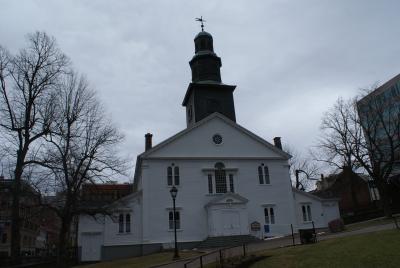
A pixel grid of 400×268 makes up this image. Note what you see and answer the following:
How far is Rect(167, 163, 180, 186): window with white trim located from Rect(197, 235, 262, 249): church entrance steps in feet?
19.4

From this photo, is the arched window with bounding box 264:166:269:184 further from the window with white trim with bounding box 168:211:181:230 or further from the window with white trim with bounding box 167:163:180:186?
the window with white trim with bounding box 168:211:181:230

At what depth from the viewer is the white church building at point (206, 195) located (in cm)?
3472

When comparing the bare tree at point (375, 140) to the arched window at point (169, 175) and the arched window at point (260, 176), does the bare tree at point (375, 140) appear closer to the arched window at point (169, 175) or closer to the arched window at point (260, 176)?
the arched window at point (260, 176)

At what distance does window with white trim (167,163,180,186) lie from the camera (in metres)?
37.1

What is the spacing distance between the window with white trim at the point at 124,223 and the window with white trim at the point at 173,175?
4.81 m

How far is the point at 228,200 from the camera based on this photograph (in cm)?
3622

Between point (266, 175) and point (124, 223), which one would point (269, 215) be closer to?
point (266, 175)

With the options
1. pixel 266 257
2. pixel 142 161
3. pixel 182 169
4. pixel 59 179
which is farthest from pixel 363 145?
pixel 59 179

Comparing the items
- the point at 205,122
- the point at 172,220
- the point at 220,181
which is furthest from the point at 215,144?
the point at 172,220

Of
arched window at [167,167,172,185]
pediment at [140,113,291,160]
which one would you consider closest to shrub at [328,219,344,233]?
pediment at [140,113,291,160]

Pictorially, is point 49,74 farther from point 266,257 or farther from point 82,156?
point 266,257

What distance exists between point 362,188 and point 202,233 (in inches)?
1452

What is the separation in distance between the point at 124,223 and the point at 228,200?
368 inches

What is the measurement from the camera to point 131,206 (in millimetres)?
35688
